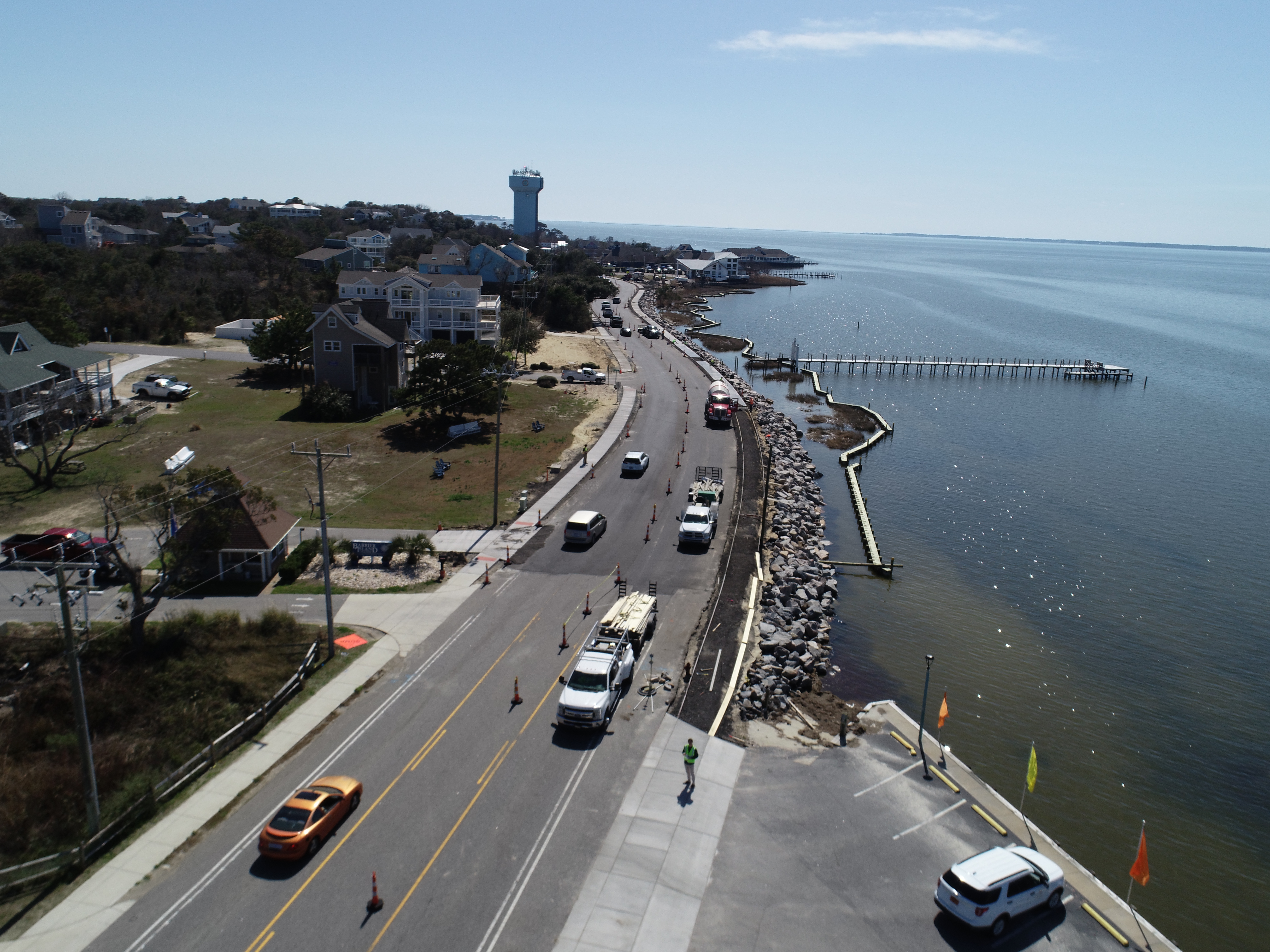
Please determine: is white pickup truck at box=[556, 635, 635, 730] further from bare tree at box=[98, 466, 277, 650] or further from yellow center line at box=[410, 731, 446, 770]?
bare tree at box=[98, 466, 277, 650]

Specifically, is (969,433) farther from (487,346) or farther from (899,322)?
(899,322)

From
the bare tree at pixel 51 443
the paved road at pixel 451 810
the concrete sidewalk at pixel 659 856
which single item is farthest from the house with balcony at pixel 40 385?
the concrete sidewalk at pixel 659 856

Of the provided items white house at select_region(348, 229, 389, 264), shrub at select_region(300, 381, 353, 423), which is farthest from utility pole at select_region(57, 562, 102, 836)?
white house at select_region(348, 229, 389, 264)

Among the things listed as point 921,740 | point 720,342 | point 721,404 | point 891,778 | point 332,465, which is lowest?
point 891,778

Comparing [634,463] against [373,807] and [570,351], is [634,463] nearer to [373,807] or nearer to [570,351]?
[373,807]

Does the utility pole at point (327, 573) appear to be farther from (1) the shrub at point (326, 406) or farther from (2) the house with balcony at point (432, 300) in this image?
(2) the house with balcony at point (432, 300)

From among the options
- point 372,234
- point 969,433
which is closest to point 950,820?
point 969,433

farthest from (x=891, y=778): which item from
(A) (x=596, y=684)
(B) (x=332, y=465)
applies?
(B) (x=332, y=465)
